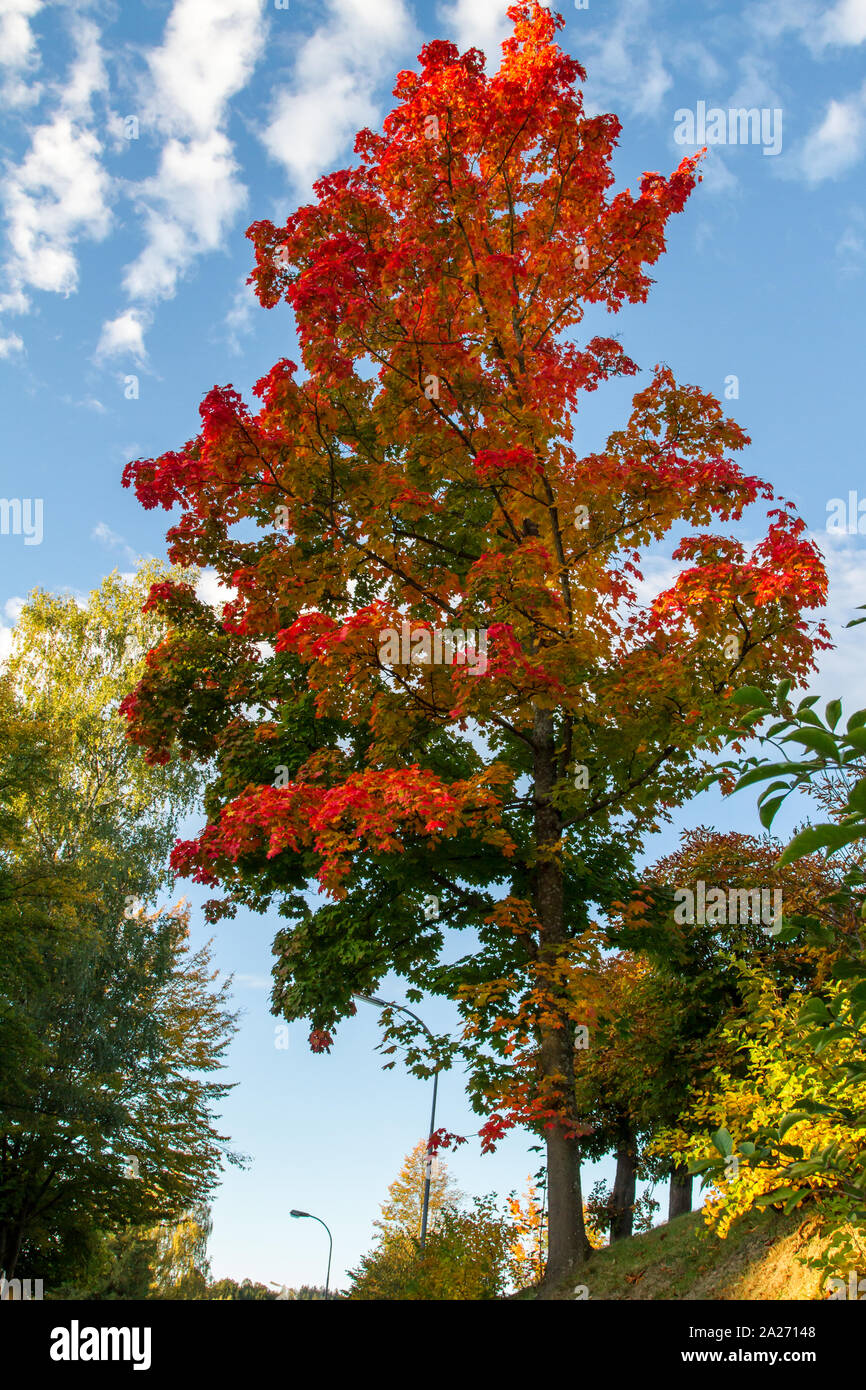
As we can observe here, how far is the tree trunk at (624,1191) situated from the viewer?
20156 millimetres

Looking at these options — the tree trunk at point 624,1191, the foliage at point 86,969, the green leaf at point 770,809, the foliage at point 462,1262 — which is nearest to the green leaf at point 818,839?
the green leaf at point 770,809

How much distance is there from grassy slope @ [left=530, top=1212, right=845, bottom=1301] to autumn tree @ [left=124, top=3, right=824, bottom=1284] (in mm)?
540

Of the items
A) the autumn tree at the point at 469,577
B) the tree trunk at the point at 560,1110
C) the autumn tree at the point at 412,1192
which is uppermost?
the autumn tree at the point at 469,577

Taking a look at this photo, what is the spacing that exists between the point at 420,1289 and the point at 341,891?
8.50 m

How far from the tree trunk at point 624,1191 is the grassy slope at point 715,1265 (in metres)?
10.5

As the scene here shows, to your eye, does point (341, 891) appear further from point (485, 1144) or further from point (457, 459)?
point (457, 459)

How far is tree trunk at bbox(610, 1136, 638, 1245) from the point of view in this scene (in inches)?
794

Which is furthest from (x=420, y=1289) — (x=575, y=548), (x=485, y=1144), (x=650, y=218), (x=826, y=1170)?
(x=650, y=218)

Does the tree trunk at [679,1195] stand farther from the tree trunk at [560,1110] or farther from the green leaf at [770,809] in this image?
the green leaf at [770,809]

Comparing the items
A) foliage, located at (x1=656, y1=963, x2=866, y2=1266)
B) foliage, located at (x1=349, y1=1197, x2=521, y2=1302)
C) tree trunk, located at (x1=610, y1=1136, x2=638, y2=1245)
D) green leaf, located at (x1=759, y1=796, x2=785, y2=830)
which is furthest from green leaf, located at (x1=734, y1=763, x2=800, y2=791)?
tree trunk, located at (x1=610, y1=1136, x2=638, y2=1245)

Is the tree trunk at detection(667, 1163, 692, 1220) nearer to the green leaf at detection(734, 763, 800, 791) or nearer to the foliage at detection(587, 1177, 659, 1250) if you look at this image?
the foliage at detection(587, 1177, 659, 1250)

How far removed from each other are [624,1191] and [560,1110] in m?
13.6

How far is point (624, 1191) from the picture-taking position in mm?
20797
